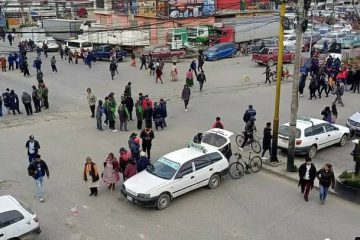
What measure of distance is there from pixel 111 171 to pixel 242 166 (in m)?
4.44

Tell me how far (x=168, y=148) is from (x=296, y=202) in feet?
20.6

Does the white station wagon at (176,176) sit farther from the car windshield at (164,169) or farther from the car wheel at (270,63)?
the car wheel at (270,63)

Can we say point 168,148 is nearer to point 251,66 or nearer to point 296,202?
point 296,202

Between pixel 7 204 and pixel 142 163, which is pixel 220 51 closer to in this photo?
pixel 142 163

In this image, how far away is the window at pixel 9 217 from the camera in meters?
11.0

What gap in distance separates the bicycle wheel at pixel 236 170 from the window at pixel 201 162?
1.37 meters

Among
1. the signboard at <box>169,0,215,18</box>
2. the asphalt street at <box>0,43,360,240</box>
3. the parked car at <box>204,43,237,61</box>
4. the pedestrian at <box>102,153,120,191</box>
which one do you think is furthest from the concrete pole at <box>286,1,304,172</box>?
the signboard at <box>169,0,215,18</box>

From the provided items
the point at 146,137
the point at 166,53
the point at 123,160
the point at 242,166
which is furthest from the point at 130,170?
the point at 166,53

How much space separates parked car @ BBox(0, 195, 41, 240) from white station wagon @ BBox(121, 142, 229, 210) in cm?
308

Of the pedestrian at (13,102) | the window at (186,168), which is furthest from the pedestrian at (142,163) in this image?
the pedestrian at (13,102)

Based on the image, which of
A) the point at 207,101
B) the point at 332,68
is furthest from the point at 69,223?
the point at 332,68

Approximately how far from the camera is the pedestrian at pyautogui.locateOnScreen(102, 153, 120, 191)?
47.5 feet

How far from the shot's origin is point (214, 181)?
1517 centimetres

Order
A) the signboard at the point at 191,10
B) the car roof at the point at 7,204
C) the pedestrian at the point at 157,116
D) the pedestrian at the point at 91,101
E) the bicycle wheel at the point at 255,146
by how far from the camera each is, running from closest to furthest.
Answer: the car roof at the point at 7,204, the bicycle wheel at the point at 255,146, the pedestrian at the point at 157,116, the pedestrian at the point at 91,101, the signboard at the point at 191,10
